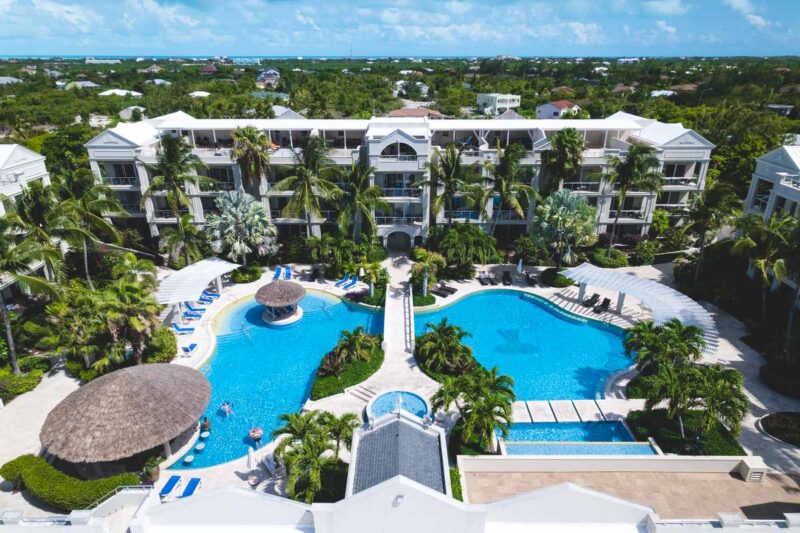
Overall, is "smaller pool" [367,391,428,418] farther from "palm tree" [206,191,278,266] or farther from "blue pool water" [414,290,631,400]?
"palm tree" [206,191,278,266]

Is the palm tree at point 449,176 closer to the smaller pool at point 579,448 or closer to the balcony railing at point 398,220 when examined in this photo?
the balcony railing at point 398,220

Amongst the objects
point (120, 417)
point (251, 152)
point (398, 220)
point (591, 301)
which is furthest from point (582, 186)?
point (120, 417)

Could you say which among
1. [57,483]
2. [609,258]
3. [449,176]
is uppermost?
[449,176]

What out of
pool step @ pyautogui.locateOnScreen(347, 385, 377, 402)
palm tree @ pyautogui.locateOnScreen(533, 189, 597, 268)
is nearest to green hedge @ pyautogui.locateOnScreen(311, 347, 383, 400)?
pool step @ pyautogui.locateOnScreen(347, 385, 377, 402)

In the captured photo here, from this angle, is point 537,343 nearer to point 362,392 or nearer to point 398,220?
point 362,392

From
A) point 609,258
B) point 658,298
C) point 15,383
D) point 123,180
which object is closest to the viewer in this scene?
point 15,383

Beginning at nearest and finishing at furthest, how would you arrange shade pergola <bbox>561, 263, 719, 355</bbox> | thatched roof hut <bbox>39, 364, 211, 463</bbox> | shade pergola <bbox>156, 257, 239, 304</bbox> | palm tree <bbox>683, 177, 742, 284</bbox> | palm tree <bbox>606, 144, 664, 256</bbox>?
1. thatched roof hut <bbox>39, 364, 211, 463</bbox>
2. shade pergola <bbox>561, 263, 719, 355</bbox>
3. shade pergola <bbox>156, 257, 239, 304</bbox>
4. palm tree <bbox>683, 177, 742, 284</bbox>
5. palm tree <bbox>606, 144, 664, 256</bbox>
